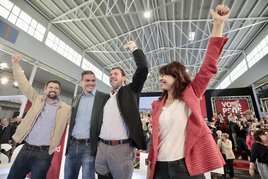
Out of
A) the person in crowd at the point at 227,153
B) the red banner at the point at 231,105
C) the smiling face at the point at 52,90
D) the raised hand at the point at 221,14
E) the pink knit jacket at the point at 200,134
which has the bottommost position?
the person in crowd at the point at 227,153

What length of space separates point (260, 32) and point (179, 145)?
40.4 ft

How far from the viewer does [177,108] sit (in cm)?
93

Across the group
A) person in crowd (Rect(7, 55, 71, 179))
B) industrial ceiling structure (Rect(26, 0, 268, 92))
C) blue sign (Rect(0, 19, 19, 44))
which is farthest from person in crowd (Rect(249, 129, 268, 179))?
blue sign (Rect(0, 19, 19, 44))

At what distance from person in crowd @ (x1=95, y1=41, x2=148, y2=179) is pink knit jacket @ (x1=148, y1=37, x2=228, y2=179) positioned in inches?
12.1

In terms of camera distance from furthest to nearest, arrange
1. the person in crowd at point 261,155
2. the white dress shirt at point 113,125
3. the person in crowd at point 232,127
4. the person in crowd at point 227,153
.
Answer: the person in crowd at point 232,127
the person in crowd at point 227,153
the person in crowd at point 261,155
the white dress shirt at point 113,125

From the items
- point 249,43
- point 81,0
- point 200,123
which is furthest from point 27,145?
point 249,43

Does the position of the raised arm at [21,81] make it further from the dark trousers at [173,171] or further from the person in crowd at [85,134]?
the dark trousers at [173,171]

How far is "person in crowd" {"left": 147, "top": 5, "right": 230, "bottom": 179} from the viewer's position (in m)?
0.77

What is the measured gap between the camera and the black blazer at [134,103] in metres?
1.19

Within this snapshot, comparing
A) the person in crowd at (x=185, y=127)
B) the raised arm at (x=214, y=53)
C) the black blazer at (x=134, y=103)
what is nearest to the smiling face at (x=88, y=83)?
the black blazer at (x=134, y=103)

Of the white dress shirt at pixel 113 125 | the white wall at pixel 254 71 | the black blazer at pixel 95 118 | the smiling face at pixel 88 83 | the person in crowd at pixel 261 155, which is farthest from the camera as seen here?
the white wall at pixel 254 71

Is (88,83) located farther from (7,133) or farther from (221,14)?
(7,133)

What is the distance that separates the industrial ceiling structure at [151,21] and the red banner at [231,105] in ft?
14.1

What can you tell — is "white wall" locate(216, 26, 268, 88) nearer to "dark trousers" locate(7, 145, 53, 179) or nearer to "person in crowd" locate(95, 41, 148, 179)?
"person in crowd" locate(95, 41, 148, 179)
